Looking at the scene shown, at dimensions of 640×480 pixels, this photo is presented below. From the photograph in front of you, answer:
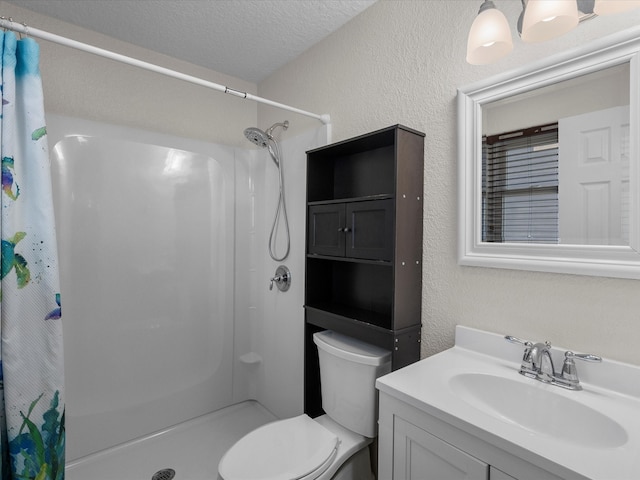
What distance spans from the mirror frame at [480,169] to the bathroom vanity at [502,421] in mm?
270

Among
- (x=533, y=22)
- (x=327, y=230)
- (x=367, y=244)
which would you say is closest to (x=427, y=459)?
(x=367, y=244)

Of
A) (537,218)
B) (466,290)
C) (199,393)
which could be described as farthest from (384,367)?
(199,393)


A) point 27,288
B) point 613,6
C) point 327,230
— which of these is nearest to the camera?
point 613,6

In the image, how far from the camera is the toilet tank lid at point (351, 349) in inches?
52.2

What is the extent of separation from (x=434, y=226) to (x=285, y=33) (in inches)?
53.2

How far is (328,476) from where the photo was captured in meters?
1.26

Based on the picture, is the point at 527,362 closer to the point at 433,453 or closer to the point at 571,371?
the point at 571,371

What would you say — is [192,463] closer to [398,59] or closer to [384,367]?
[384,367]

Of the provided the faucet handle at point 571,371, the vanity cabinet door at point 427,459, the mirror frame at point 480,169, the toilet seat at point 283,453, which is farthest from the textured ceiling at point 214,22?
the toilet seat at point 283,453

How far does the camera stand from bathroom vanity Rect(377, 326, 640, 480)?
73 cm

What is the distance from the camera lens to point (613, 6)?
0.91 meters

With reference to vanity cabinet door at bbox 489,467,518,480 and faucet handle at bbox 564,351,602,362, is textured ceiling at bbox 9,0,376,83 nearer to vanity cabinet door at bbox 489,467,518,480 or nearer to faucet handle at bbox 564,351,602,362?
faucet handle at bbox 564,351,602,362

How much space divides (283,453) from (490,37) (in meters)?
1.59

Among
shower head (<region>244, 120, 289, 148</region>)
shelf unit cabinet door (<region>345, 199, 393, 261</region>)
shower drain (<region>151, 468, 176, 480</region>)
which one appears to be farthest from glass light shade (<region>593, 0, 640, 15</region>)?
shower drain (<region>151, 468, 176, 480</region>)
